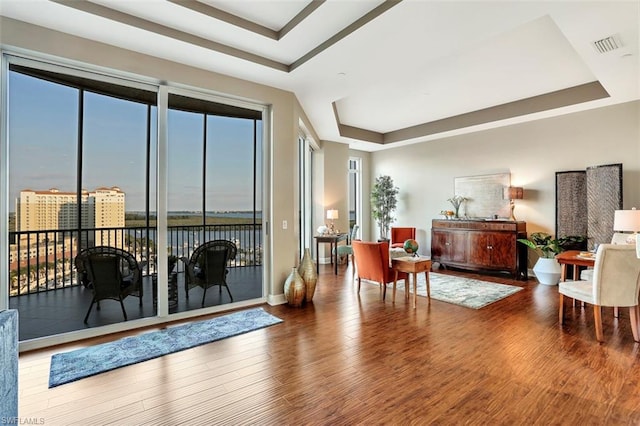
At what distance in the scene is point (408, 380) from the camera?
8.05ft

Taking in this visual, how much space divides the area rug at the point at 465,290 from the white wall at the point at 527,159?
69.1 inches

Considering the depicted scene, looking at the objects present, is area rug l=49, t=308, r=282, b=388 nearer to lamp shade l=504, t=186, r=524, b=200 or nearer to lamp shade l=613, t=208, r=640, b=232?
lamp shade l=613, t=208, r=640, b=232

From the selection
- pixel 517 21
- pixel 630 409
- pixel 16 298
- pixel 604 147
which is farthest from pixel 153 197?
pixel 604 147

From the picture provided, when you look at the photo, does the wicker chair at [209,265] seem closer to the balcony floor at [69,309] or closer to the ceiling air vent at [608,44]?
the balcony floor at [69,309]

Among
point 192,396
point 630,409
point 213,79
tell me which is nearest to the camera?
point 630,409

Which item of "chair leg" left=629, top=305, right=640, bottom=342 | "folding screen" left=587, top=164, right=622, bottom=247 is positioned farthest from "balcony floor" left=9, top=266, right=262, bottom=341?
"folding screen" left=587, top=164, right=622, bottom=247

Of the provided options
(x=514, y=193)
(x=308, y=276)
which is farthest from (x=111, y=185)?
(x=514, y=193)

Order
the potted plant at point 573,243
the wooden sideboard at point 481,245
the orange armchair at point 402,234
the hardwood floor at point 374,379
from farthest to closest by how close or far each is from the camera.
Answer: the orange armchair at point 402,234 < the wooden sideboard at point 481,245 < the potted plant at point 573,243 < the hardwood floor at point 374,379

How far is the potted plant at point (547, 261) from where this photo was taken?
5.44 metres

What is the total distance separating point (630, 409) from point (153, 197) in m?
4.58

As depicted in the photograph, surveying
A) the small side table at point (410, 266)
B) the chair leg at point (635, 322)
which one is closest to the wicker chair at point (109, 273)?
the small side table at point (410, 266)

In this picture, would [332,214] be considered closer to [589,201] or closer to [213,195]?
[213,195]

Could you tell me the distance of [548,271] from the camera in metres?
5.47

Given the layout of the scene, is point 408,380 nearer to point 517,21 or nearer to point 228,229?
point 228,229
